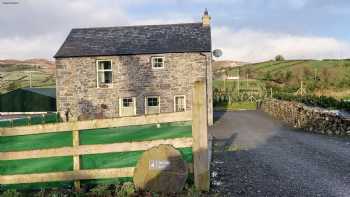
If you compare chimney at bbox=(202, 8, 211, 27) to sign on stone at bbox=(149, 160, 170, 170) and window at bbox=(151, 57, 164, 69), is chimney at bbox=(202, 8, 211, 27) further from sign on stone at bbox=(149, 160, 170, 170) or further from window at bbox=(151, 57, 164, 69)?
sign on stone at bbox=(149, 160, 170, 170)

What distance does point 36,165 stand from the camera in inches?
273

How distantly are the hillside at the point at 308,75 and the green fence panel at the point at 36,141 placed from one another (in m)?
42.4

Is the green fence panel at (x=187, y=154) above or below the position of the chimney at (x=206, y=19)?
below

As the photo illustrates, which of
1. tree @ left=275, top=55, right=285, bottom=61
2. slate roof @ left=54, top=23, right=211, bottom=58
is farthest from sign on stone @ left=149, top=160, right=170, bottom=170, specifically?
tree @ left=275, top=55, right=285, bottom=61

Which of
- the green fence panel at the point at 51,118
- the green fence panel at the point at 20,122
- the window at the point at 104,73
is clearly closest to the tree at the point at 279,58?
the window at the point at 104,73

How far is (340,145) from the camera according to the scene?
14492mm

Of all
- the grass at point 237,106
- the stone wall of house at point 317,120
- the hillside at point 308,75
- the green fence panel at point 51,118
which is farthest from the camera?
the hillside at point 308,75

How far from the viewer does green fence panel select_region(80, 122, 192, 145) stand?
6.82 m

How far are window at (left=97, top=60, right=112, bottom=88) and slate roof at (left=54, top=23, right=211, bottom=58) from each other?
649 millimetres

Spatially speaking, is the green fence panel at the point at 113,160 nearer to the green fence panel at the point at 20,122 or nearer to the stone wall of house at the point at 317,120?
the green fence panel at the point at 20,122

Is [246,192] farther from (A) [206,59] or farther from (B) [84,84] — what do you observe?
(B) [84,84]

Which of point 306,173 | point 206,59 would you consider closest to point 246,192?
point 306,173

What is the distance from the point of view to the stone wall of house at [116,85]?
82.6 feet

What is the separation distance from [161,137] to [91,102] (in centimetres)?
1912
